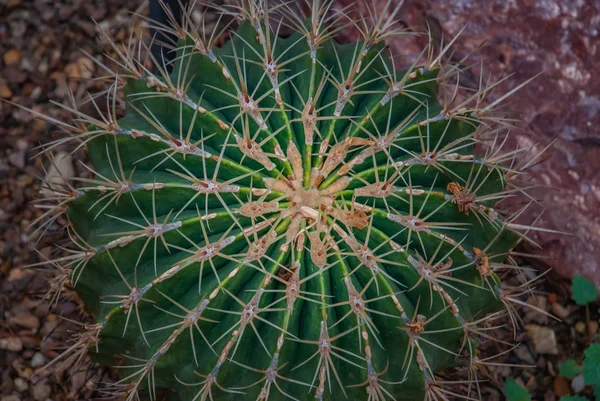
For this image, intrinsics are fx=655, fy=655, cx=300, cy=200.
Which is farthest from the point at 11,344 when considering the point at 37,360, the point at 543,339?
the point at 543,339

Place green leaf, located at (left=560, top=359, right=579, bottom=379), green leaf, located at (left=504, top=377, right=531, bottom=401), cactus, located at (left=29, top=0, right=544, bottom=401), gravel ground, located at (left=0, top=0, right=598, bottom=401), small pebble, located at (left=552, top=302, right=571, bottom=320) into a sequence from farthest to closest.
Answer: small pebble, located at (left=552, top=302, right=571, bottom=320) < gravel ground, located at (left=0, top=0, right=598, bottom=401) < green leaf, located at (left=560, top=359, right=579, bottom=379) < green leaf, located at (left=504, top=377, right=531, bottom=401) < cactus, located at (left=29, top=0, right=544, bottom=401)

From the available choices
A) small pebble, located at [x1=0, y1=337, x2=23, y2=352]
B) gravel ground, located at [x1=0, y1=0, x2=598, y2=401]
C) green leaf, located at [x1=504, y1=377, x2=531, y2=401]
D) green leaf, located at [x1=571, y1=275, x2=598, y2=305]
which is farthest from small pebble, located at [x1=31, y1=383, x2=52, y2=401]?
green leaf, located at [x1=571, y1=275, x2=598, y2=305]

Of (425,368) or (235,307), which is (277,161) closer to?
(235,307)

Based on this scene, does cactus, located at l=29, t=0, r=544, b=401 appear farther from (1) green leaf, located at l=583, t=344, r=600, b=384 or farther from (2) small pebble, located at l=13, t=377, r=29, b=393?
(2) small pebble, located at l=13, t=377, r=29, b=393

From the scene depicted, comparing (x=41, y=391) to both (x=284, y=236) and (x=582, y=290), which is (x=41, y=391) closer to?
(x=284, y=236)

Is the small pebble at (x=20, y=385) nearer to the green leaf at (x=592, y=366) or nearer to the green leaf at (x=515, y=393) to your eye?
the green leaf at (x=515, y=393)

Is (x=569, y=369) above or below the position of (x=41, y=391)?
above

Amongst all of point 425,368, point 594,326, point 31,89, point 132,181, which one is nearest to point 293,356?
point 425,368
